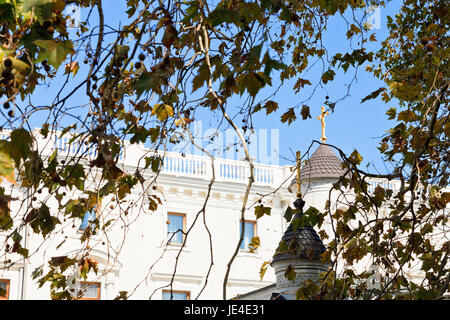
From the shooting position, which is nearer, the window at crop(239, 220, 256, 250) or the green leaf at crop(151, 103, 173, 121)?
the green leaf at crop(151, 103, 173, 121)

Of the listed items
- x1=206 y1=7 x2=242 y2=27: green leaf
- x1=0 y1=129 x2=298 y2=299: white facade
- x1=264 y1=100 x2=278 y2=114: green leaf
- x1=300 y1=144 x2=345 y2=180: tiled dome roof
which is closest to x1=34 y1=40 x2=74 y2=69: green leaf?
x1=206 y1=7 x2=242 y2=27: green leaf

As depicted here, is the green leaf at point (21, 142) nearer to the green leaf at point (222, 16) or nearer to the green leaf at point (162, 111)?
the green leaf at point (222, 16)

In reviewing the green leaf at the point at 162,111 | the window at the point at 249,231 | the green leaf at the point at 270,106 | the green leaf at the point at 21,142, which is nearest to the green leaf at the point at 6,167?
the green leaf at the point at 21,142

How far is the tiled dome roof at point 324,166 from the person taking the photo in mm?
20547

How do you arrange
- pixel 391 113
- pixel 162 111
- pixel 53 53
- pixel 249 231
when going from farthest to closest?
pixel 249 231
pixel 391 113
pixel 162 111
pixel 53 53

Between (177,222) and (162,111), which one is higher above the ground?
(177,222)

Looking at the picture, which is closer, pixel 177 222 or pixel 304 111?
pixel 304 111

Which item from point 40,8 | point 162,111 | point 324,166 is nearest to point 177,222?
point 324,166

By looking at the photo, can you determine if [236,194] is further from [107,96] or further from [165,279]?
[107,96]

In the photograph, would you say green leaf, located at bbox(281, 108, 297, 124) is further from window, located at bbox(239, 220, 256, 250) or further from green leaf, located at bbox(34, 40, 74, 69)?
window, located at bbox(239, 220, 256, 250)

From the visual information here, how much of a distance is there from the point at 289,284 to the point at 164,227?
12.1 meters

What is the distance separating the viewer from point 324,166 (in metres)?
20.8

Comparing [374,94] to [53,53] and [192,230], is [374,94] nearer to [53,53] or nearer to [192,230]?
[53,53]

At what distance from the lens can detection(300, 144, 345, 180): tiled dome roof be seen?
809 inches
